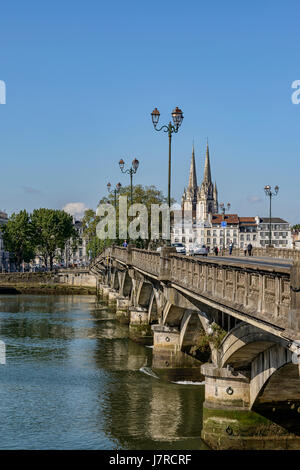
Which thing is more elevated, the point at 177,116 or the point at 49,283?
the point at 177,116

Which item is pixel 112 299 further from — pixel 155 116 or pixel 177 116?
pixel 177 116

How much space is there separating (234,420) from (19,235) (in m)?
128

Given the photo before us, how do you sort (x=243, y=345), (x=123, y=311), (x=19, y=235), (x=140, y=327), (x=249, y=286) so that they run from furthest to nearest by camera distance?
1. (x=19, y=235)
2. (x=123, y=311)
3. (x=140, y=327)
4. (x=243, y=345)
5. (x=249, y=286)

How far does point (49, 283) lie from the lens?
120m

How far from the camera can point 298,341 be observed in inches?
557

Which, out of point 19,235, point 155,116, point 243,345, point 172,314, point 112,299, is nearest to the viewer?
point 243,345

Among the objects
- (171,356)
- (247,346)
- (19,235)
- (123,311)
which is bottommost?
(123,311)

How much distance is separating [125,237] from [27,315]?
20.1 m

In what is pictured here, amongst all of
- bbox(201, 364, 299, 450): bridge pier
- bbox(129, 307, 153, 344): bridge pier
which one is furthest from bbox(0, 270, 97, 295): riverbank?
bbox(201, 364, 299, 450): bridge pier

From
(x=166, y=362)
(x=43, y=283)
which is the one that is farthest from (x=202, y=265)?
(x=43, y=283)

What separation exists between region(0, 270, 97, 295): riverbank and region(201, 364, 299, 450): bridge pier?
89364 millimetres

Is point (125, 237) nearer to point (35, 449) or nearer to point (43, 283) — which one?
point (43, 283)

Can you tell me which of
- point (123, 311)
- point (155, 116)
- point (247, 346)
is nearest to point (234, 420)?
point (247, 346)

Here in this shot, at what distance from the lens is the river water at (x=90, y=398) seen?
25.8m
